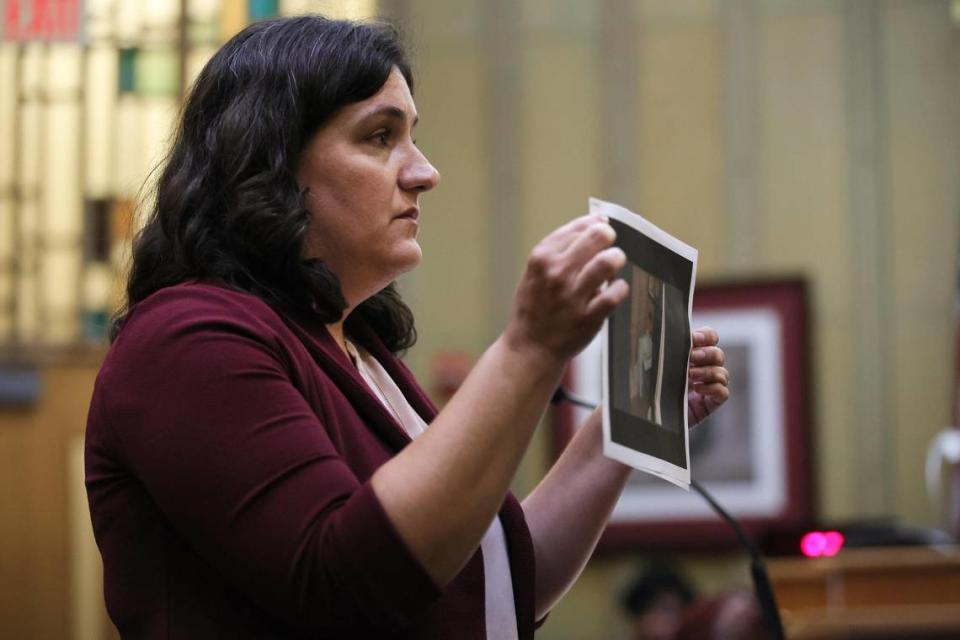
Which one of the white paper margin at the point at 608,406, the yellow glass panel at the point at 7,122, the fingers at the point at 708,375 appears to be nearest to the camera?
the white paper margin at the point at 608,406

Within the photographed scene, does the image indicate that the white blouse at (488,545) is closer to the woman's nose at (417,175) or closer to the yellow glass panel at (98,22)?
the woman's nose at (417,175)

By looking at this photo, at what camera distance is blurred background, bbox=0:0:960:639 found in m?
5.84

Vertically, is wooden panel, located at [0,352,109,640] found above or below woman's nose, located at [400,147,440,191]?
below

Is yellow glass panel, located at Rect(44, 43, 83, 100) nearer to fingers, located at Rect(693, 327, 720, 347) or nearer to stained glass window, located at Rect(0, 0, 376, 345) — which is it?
stained glass window, located at Rect(0, 0, 376, 345)

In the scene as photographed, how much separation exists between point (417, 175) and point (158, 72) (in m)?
4.92

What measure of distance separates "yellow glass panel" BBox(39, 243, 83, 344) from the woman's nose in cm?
484

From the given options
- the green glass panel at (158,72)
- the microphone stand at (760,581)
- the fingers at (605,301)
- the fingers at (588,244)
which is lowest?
the microphone stand at (760,581)

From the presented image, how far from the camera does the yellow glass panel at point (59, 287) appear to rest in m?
5.93

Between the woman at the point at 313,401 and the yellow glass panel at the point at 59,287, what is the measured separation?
15.5ft

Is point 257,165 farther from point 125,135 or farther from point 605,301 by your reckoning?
point 125,135

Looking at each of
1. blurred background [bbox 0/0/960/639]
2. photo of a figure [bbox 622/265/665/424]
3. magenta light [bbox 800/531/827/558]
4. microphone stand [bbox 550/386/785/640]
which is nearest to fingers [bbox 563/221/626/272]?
photo of a figure [bbox 622/265/665/424]

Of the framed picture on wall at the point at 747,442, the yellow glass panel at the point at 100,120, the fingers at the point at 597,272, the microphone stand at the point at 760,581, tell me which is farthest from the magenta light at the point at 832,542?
the fingers at the point at 597,272

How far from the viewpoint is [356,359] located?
56.2 inches

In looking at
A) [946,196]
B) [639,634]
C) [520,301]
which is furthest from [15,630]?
[520,301]
